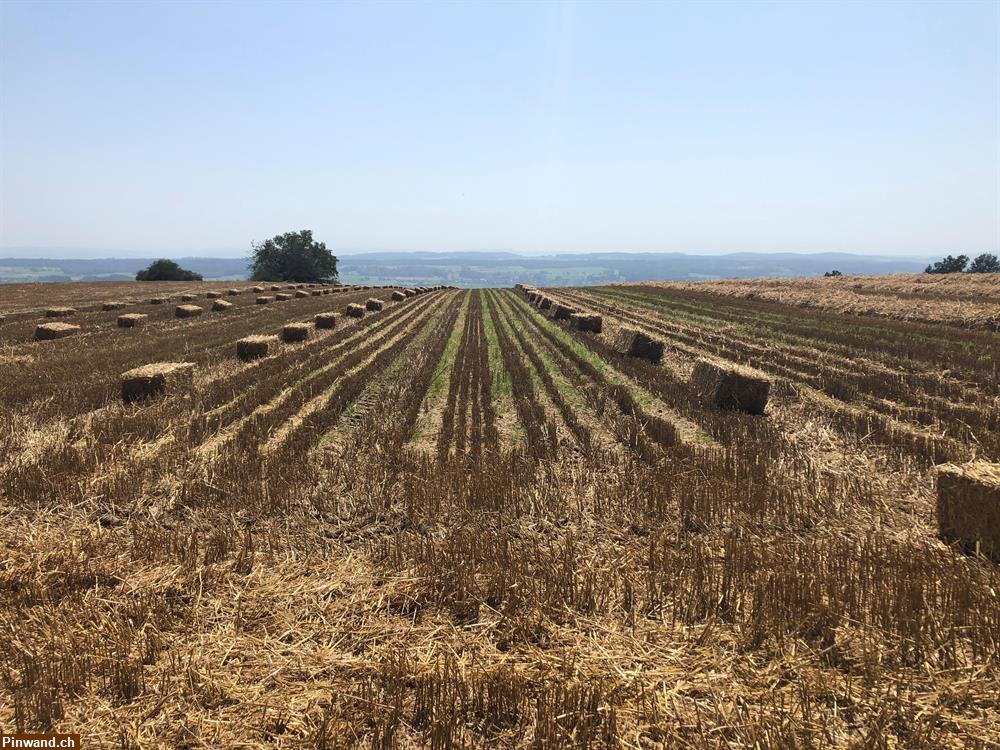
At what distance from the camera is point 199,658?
3.65 metres

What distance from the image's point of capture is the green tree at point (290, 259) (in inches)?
3661

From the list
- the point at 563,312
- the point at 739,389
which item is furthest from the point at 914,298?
the point at 739,389

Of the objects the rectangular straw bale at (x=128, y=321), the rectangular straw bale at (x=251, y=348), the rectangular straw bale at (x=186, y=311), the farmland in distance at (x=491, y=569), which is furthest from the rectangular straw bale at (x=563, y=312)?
the rectangular straw bale at (x=128, y=321)

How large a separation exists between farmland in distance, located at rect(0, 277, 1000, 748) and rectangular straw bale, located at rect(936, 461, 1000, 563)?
26 centimetres

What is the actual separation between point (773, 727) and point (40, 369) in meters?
17.7

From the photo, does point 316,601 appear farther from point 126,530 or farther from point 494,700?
point 126,530

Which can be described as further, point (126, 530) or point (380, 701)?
point (126, 530)

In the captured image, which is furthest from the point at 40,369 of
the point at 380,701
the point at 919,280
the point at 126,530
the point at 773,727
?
the point at 919,280

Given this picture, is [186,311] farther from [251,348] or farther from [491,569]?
[491,569]

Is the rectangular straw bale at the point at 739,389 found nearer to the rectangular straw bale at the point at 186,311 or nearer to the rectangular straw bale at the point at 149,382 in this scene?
the rectangular straw bale at the point at 149,382

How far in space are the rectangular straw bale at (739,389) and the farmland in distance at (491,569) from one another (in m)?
0.35

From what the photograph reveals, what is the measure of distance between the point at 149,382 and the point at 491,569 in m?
10.0

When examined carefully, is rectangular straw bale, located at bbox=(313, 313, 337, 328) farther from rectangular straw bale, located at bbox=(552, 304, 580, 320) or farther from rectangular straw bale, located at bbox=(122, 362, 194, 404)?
rectangular straw bale, located at bbox=(552, 304, 580, 320)

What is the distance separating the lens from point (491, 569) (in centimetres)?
471
